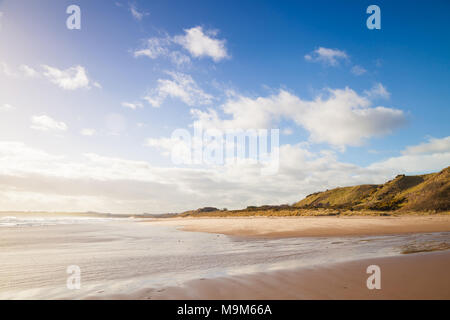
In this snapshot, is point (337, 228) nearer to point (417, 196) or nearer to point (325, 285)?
point (325, 285)

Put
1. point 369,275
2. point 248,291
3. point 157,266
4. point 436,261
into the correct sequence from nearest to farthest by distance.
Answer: point 248,291 → point 369,275 → point 436,261 → point 157,266

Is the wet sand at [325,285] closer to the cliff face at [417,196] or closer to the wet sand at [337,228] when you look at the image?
the wet sand at [337,228]

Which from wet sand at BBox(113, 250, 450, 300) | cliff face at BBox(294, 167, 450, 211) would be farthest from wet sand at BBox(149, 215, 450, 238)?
cliff face at BBox(294, 167, 450, 211)

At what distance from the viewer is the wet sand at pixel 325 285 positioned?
495 centimetres

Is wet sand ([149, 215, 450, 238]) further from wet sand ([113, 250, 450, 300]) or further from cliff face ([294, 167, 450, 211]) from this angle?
cliff face ([294, 167, 450, 211])

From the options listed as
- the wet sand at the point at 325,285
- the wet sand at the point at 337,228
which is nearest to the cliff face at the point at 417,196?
the wet sand at the point at 337,228

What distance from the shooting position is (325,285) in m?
5.56

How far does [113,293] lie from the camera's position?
540 centimetres
